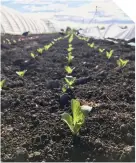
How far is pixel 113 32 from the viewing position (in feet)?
63.2

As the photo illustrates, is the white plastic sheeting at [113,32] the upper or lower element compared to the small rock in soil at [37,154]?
upper

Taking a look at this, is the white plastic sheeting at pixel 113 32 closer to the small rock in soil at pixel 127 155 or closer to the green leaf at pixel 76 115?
the green leaf at pixel 76 115

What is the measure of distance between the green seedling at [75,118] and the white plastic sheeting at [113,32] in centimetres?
1451

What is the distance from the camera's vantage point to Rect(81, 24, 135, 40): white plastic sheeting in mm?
17142

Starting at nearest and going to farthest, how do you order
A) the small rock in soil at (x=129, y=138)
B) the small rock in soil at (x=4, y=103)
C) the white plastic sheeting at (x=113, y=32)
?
the small rock in soil at (x=129, y=138)
the small rock in soil at (x=4, y=103)
the white plastic sheeting at (x=113, y=32)

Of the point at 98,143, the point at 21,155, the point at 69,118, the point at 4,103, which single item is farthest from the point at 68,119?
the point at 4,103

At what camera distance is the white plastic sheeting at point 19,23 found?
2119 cm

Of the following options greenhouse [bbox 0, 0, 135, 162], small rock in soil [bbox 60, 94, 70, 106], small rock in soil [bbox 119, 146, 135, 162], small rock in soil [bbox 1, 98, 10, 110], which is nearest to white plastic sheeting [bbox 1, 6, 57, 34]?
greenhouse [bbox 0, 0, 135, 162]

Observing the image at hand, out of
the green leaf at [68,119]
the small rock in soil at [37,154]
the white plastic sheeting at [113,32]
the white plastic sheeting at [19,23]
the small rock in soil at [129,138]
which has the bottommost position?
the small rock in soil at [37,154]

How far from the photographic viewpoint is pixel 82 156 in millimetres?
2047

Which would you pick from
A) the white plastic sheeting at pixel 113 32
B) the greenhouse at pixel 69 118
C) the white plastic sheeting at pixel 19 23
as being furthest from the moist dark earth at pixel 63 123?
the white plastic sheeting at pixel 19 23

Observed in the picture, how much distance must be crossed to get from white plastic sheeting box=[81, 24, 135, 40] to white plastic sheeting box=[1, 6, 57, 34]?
5.29m

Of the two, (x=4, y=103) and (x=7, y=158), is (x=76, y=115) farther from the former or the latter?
(x=4, y=103)

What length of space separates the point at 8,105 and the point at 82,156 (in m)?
1.41
